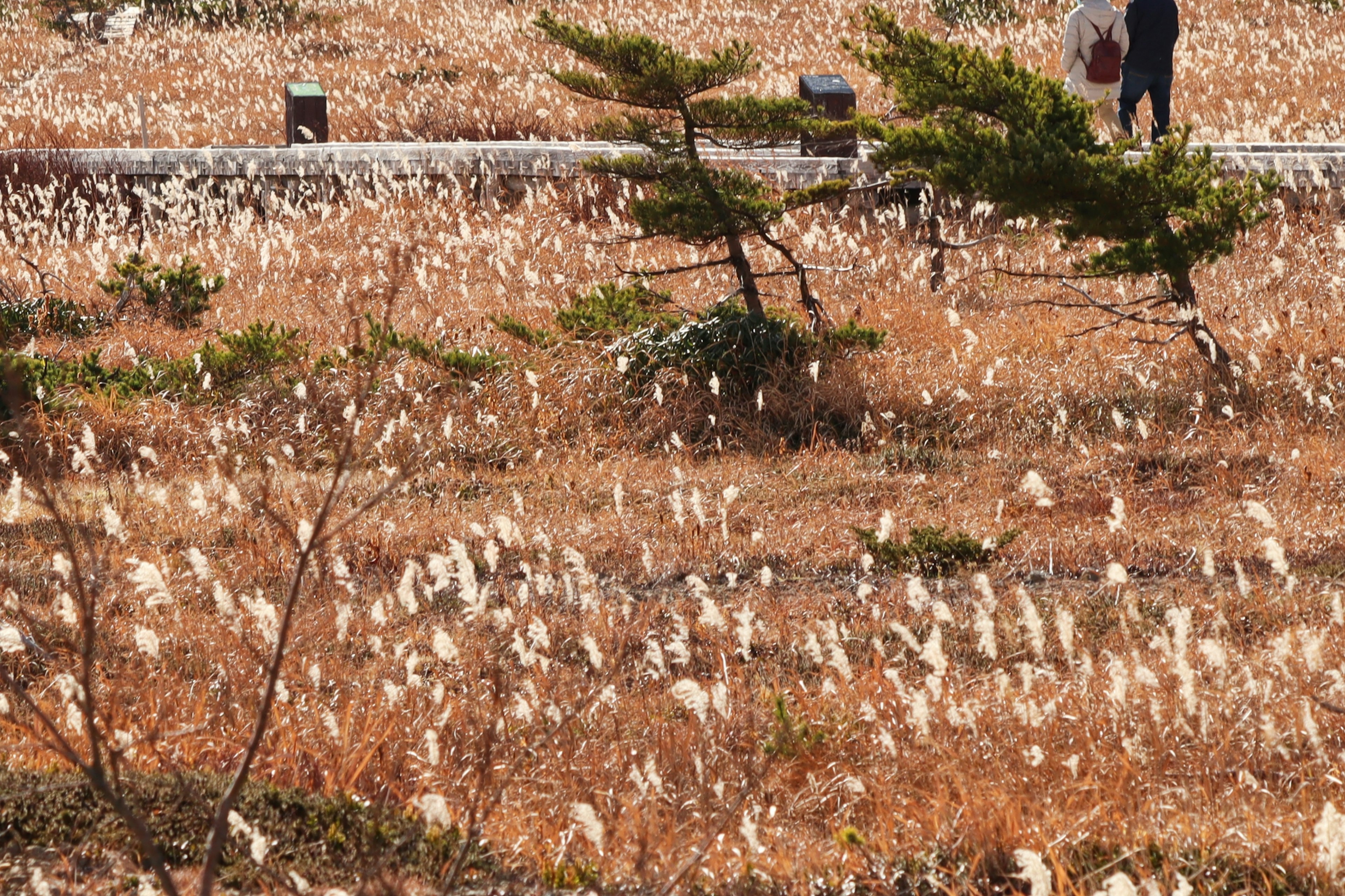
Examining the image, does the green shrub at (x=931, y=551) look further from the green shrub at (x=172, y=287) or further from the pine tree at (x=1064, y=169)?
the green shrub at (x=172, y=287)

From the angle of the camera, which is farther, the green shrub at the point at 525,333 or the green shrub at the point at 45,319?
the green shrub at the point at 45,319

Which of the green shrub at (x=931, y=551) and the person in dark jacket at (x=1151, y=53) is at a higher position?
the person in dark jacket at (x=1151, y=53)

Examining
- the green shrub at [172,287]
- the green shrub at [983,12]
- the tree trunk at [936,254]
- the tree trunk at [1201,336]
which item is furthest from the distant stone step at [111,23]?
the tree trunk at [1201,336]

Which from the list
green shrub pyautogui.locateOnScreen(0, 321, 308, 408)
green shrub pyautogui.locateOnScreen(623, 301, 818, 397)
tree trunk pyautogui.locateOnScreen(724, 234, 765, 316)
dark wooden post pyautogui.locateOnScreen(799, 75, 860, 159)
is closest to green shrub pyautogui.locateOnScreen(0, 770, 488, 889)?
green shrub pyautogui.locateOnScreen(623, 301, 818, 397)

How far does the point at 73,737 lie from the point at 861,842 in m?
2.32

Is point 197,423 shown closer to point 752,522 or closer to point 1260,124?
point 752,522

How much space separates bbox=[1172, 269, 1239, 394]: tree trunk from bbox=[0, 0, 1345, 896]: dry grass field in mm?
76

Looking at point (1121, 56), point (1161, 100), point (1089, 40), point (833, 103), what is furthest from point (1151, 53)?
point (833, 103)

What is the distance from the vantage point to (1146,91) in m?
12.5

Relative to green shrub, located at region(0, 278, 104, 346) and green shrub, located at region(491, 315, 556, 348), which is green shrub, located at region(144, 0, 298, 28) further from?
green shrub, located at region(491, 315, 556, 348)

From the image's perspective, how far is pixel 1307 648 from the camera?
3320mm

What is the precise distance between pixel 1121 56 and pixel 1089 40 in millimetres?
307

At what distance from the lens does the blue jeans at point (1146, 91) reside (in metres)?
12.3

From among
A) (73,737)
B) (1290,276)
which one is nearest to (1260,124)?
(1290,276)
